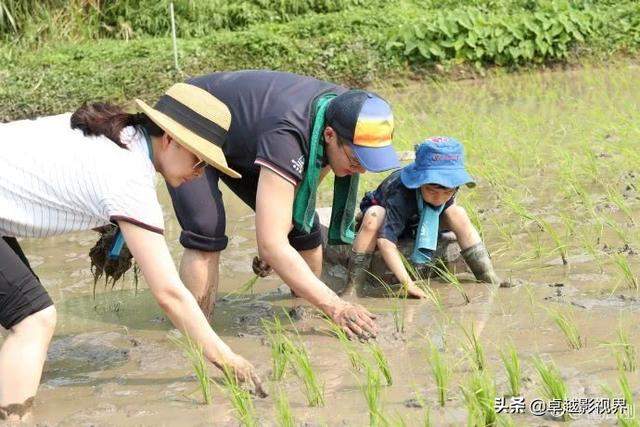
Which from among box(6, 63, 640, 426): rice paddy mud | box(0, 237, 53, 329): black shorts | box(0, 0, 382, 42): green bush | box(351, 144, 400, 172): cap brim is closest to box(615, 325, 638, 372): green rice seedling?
box(6, 63, 640, 426): rice paddy mud

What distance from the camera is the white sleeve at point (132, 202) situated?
303 centimetres

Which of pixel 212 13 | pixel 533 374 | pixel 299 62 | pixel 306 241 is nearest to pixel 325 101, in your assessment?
pixel 306 241

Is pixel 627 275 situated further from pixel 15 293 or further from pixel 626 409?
pixel 15 293

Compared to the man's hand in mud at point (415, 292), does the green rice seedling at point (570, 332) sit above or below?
above

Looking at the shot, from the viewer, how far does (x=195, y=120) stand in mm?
3104

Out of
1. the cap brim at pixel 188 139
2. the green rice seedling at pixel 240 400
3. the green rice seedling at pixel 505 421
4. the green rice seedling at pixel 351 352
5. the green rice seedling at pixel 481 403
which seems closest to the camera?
the green rice seedling at pixel 505 421

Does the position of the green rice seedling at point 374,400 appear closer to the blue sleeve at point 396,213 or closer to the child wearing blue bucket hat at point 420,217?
the child wearing blue bucket hat at point 420,217

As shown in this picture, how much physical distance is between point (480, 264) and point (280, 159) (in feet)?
3.84

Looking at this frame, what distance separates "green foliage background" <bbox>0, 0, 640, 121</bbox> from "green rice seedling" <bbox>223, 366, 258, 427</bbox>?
6568 millimetres

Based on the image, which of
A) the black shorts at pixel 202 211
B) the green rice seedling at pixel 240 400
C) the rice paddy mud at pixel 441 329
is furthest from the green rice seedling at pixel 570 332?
the black shorts at pixel 202 211

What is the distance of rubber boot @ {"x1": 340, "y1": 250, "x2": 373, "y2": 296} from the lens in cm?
452

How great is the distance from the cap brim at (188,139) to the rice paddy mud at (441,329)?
2.13ft

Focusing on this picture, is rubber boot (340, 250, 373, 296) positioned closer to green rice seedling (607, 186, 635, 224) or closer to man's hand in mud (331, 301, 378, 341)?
man's hand in mud (331, 301, 378, 341)

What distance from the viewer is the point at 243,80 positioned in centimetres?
394
